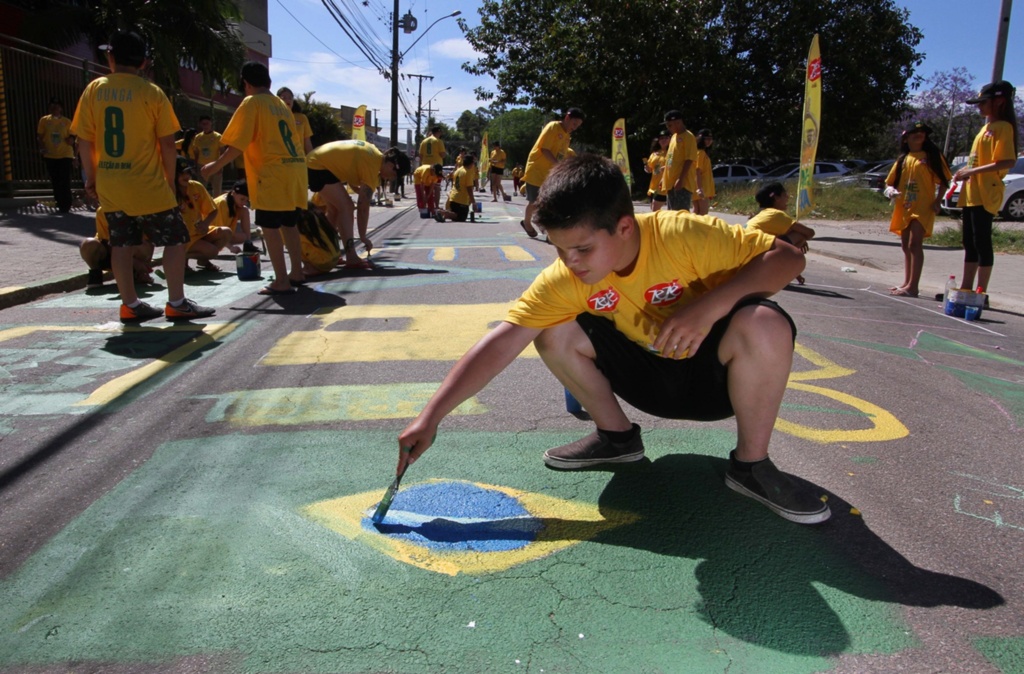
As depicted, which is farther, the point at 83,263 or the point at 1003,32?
the point at 1003,32

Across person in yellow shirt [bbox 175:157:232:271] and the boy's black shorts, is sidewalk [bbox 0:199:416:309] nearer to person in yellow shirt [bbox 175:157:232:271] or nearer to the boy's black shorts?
person in yellow shirt [bbox 175:157:232:271]

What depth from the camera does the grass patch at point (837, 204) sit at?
18.6 m

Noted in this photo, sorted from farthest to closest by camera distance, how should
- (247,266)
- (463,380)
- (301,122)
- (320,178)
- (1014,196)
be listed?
1. (1014,196)
2. (301,122)
3. (320,178)
4. (247,266)
5. (463,380)

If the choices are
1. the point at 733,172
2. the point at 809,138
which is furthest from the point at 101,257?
the point at 733,172

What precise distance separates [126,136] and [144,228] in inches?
23.2

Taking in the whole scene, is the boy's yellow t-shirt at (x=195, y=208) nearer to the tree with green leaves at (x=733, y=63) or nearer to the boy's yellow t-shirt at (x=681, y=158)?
the boy's yellow t-shirt at (x=681, y=158)

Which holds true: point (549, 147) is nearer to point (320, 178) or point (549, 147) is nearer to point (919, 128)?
point (320, 178)

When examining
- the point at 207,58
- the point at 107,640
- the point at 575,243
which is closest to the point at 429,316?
the point at 575,243

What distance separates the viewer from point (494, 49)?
34.1m

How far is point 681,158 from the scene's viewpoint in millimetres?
9109

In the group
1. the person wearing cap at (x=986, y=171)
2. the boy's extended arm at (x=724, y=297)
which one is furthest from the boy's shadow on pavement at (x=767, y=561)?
the person wearing cap at (x=986, y=171)

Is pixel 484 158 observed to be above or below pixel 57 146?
above

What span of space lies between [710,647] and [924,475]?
4.65 feet

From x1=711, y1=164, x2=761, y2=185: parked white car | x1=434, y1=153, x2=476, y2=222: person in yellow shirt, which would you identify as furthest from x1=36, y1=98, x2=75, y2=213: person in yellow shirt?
x1=711, y1=164, x2=761, y2=185: parked white car
